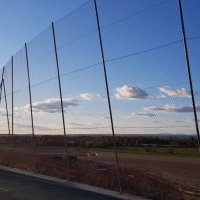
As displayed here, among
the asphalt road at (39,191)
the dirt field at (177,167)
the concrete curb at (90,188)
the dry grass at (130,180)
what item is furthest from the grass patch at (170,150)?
the asphalt road at (39,191)

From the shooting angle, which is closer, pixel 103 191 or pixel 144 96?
pixel 144 96

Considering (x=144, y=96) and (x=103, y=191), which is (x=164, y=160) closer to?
(x=103, y=191)

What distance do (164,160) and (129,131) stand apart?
10.5 m

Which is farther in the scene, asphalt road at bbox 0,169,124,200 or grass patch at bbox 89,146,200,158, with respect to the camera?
asphalt road at bbox 0,169,124,200

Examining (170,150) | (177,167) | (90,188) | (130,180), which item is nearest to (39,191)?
(90,188)

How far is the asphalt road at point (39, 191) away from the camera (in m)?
10.1

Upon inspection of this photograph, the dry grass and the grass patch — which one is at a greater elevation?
the grass patch

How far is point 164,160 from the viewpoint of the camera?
1977cm

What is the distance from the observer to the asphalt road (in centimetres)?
1010

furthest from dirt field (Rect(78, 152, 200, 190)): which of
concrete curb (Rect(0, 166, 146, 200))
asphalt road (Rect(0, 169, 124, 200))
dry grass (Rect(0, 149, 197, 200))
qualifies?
asphalt road (Rect(0, 169, 124, 200))

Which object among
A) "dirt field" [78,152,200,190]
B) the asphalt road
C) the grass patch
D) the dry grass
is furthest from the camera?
"dirt field" [78,152,200,190]

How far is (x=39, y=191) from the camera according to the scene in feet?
36.6

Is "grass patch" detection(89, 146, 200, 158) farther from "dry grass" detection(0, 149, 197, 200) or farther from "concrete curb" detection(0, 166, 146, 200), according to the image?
"concrete curb" detection(0, 166, 146, 200)

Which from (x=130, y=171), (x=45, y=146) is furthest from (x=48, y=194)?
(x=45, y=146)
